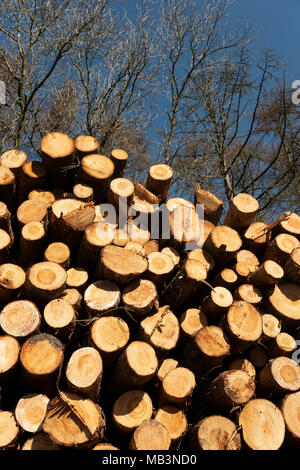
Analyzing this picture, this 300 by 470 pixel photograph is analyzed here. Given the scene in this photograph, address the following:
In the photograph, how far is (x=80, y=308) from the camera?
3.02 metres

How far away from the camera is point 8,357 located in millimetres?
2520

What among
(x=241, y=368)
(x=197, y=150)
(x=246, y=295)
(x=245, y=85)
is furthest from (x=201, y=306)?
(x=197, y=150)

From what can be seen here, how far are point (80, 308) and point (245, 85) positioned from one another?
304 inches

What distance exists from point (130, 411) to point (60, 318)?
848 millimetres

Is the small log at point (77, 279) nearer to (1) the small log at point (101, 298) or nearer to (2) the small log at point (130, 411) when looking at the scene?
(1) the small log at point (101, 298)

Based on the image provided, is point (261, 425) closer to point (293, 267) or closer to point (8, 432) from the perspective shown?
point (293, 267)

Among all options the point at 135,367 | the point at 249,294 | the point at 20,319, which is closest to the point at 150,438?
the point at 135,367

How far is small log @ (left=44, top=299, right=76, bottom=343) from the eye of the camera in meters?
2.72

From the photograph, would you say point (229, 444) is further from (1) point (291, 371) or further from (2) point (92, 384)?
(2) point (92, 384)

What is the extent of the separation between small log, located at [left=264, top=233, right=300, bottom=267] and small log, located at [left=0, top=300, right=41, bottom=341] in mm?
2259

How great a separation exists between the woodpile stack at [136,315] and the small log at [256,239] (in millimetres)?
14

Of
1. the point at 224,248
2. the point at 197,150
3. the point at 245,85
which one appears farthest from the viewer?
the point at 197,150
